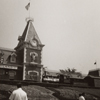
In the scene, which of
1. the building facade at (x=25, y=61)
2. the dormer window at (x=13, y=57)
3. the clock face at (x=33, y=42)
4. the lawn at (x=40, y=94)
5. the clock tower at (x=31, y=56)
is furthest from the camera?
the clock face at (x=33, y=42)

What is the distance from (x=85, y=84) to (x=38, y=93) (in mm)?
11180

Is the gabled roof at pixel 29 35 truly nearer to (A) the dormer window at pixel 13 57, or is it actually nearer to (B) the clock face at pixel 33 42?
(B) the clock face at pixel 33 42

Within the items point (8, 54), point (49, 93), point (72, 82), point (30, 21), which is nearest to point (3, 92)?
point (49, 93)

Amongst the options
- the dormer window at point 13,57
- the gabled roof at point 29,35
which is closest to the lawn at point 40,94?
the dormer window at point 13,57

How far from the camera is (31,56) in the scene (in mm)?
30062

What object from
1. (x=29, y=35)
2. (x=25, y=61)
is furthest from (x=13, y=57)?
(x=29, y=35)

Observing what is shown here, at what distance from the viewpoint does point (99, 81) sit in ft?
85.7

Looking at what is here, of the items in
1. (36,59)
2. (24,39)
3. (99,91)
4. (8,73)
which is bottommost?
(99,91)

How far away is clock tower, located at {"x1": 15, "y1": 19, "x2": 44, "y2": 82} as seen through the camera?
95.1ft

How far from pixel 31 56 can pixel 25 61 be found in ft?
5.24

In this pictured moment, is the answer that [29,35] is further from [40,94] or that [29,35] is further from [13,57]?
[40,94]

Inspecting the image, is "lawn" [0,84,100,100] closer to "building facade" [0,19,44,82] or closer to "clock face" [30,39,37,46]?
"building facade" [0,19,44,82]

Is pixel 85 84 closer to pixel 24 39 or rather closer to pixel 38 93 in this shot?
pixel 38 93

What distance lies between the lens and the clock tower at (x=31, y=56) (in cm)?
2900
